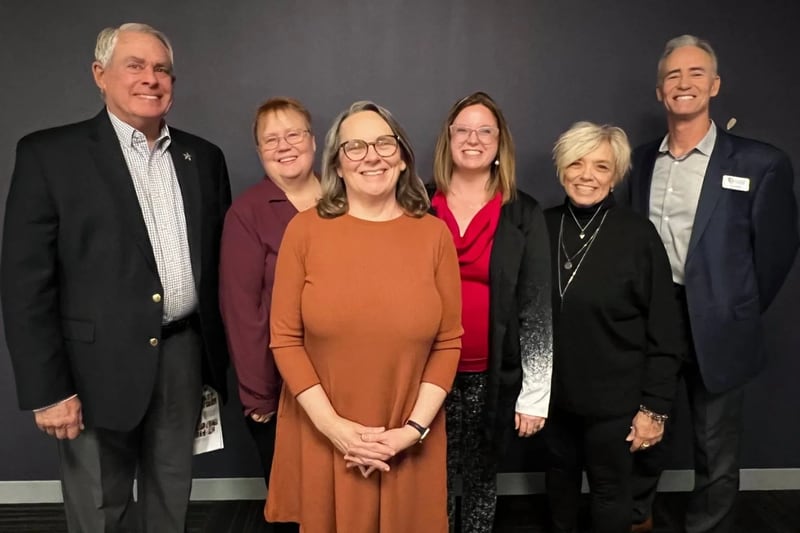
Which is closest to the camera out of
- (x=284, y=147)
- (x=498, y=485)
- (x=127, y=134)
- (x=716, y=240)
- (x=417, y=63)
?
(x=127, y=134)

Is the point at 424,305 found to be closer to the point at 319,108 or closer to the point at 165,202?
the point at 165,202

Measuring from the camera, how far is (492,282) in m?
1.93

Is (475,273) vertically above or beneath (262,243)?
beneath

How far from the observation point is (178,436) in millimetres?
2074

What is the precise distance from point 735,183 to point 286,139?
166 cm

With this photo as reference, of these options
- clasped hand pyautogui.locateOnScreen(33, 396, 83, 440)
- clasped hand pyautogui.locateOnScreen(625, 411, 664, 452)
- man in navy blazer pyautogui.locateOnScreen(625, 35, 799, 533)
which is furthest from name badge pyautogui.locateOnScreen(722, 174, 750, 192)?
clasped hand pyautogui.locateOnScreen(33, 396, 83, 440)

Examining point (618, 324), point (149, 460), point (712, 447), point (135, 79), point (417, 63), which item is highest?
point (417, 63)

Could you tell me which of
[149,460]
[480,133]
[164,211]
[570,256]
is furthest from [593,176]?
[149,460]

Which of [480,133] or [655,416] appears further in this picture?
[655,416]

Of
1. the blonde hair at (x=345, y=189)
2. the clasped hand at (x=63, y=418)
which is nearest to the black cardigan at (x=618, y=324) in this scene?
the blonde hair at (x=345, y=189)

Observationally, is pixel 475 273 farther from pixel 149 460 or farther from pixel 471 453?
pixel 149 460

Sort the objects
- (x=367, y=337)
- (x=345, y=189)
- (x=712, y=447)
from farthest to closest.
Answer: (x=712, y=447)
(x=345, y=189)
(x=367, y=337)

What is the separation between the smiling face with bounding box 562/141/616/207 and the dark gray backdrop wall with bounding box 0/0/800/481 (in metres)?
0.72

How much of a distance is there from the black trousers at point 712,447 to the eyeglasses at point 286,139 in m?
1.54
